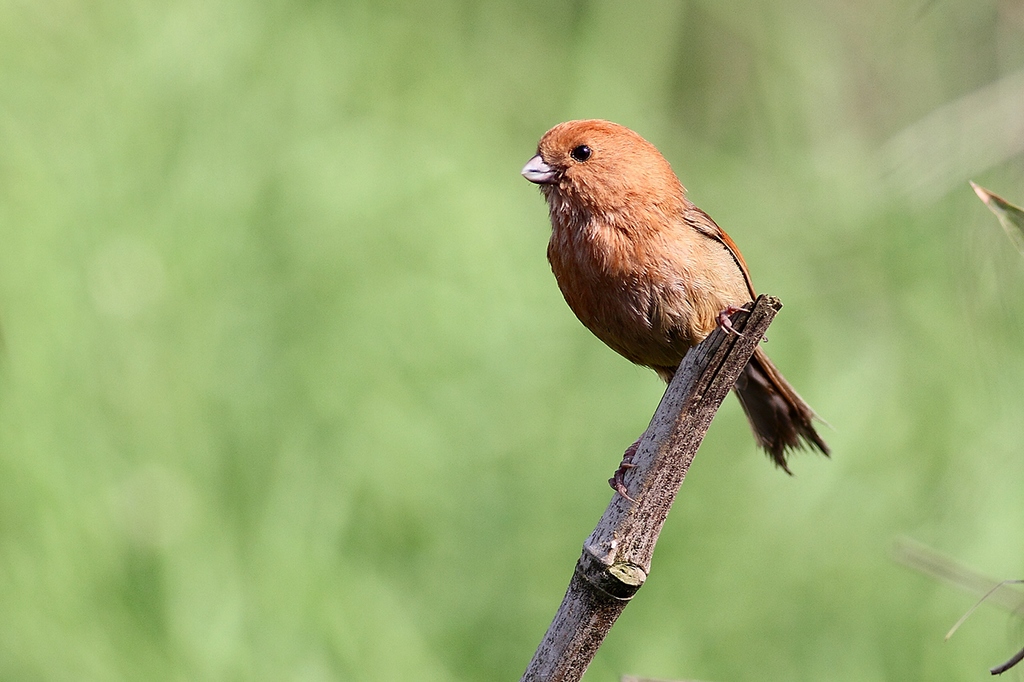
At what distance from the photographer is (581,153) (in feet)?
6.95

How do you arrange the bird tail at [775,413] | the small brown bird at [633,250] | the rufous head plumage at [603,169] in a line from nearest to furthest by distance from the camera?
the small brown bird at [633,250], the rufous head plumage at [603,169], the bird tail at [775,413]

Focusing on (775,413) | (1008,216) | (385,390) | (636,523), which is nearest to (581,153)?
(775,413)

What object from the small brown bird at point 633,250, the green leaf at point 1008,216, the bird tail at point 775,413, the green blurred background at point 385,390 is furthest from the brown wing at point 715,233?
the green blurred background at point 385,390

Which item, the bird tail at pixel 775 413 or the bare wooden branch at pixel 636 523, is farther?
the bird tail at pixel 775 413

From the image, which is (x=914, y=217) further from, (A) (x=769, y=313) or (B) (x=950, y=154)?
(A) (x=769, y=313)

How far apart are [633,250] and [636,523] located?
73 centimetres

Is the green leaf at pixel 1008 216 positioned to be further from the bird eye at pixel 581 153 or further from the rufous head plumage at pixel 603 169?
the bird eye at pixel 581 153

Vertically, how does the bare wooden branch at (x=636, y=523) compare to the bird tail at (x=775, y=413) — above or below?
below

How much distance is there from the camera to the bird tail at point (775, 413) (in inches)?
86.7

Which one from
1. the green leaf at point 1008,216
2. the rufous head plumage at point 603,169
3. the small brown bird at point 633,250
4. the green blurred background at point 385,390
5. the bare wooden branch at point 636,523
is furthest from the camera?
the green blurred background at point 385,390

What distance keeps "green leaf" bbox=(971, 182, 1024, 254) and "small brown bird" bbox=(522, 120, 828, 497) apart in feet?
1.75

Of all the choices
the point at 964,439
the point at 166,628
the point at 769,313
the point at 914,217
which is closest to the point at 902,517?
the point at 964,439

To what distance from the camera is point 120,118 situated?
339 centimetres

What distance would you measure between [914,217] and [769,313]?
2.73m
